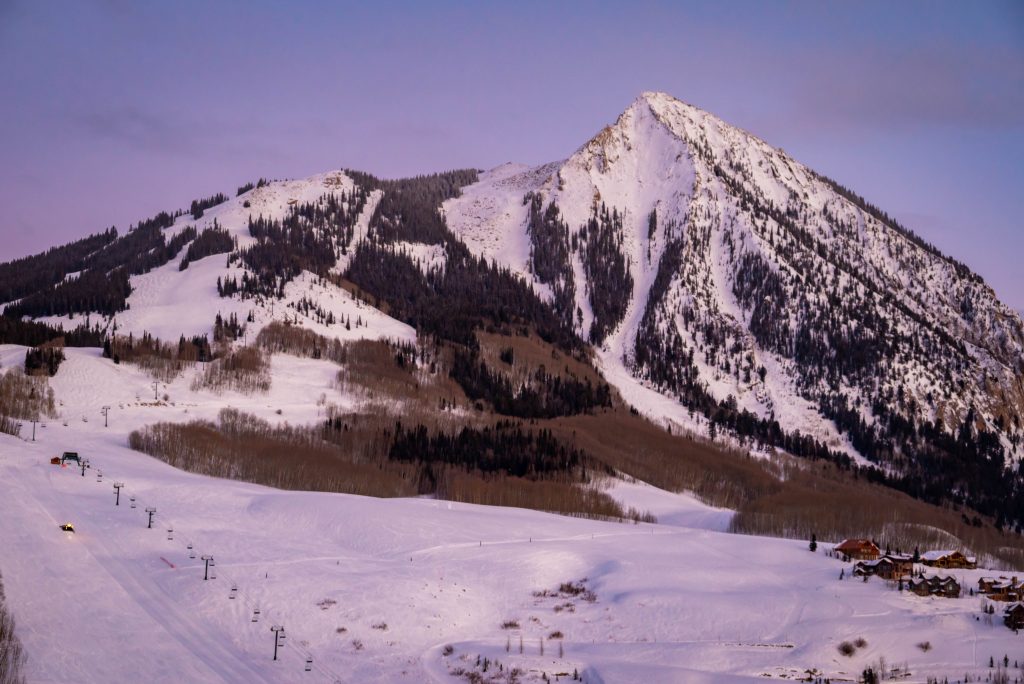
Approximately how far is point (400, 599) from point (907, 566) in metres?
50.9

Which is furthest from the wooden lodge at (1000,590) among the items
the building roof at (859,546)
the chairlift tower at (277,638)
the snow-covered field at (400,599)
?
the chairlift tower at (277,638)

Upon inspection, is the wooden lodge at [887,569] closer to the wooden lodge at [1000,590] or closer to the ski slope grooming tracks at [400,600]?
the ski slope grooming tracks at [400,600]

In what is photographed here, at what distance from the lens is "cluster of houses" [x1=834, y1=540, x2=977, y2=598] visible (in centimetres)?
8677

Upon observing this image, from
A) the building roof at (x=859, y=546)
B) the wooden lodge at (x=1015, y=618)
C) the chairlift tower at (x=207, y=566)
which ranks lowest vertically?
the chairlift tower at (x=207, y=566)

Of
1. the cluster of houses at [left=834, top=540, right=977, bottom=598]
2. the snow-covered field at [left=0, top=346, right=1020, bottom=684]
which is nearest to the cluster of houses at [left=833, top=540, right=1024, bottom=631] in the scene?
the cluster of houses at [left=834, top=540, right=977, bottom=598]

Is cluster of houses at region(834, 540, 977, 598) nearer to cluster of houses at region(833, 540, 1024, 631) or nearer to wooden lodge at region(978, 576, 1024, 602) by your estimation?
cluster of houses at region(833, 540, 1024, 631)

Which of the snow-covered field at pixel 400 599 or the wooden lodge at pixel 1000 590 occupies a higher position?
the wooden lodge at pixel 1000 590

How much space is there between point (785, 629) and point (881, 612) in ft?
31.2

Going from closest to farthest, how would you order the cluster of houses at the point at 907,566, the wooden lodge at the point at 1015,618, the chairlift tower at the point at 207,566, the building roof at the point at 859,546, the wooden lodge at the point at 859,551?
the wooden lodge at the point at 1015,618, the chairlift tower at the point at 207,566, the cluster of houses at the point at 907,566, the wooden lodge at the point at 859,551, the building roof at the point at 859,546

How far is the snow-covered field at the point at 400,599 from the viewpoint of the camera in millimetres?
62281

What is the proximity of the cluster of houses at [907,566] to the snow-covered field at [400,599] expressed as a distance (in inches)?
80.2

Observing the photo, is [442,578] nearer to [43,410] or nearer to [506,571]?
[506,571]

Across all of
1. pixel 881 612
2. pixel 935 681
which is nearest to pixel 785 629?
pixel 881 612

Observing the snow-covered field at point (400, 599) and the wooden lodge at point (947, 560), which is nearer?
the snow-covered field at point (400, 599)
